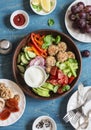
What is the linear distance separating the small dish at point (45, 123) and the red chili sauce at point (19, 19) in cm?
32

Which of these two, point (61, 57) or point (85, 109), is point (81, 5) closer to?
point (61, 57)

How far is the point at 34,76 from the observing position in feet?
4.67

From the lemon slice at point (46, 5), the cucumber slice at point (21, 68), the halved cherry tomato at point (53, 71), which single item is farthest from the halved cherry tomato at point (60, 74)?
the lemon slice at point (46, 5)

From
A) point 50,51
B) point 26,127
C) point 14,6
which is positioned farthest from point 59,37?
point 26,127

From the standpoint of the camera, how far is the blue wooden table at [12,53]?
57.2 inches

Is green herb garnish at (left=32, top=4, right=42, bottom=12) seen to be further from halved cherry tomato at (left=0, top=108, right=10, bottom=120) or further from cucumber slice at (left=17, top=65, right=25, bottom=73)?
halved cherry tomato at (left=0, top=108, right=10, bottom=120)

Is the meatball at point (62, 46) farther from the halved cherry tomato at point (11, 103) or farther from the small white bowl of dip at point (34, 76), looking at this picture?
the halved cherry tomato at point (11, 103)

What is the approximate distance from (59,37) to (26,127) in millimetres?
314

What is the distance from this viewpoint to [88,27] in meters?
1.45

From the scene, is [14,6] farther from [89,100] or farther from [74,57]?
[89,100]

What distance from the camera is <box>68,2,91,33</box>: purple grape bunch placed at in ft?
4.74

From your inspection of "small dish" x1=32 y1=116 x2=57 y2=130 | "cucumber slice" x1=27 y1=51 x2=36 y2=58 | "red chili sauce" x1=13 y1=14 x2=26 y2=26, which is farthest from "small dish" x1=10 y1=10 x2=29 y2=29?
"small dish" x1=32 y1=116 x2=57 y2=130

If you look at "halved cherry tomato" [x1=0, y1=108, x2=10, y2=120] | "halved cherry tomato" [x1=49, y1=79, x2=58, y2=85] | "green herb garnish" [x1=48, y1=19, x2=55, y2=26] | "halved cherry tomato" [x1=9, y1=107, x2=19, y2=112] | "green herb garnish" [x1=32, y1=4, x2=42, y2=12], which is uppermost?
"green herb garnish" [x1=32, y1=4, x2=42, y2=12]

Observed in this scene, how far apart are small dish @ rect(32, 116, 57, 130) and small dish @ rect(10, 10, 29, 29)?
1.03ft
